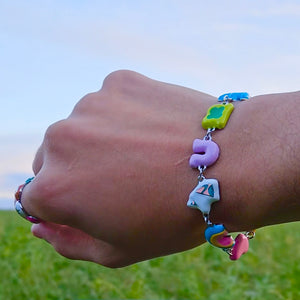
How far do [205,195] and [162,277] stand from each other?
2756 mm

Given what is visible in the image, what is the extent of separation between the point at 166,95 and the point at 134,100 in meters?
0.08

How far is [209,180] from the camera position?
127cm

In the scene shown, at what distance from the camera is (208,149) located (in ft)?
4.24

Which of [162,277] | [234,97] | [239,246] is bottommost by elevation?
[162,277]

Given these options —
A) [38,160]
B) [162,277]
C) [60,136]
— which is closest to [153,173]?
[60,136]

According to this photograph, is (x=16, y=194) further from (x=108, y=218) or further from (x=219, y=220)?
(x=219, y=220)

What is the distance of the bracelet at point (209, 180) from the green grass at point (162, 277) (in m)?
1.86

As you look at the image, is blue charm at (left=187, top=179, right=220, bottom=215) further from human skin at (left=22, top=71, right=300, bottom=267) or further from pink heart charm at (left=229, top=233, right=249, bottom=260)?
pink heart charm at (left=229, top=233, right=249, bottom=260)

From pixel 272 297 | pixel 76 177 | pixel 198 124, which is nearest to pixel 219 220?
pixel 198 124

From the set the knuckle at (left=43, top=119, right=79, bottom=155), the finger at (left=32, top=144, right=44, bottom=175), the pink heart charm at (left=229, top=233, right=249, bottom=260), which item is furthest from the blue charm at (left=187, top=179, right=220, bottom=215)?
the finger at (left=32, top=144, right=44, bottom=175)

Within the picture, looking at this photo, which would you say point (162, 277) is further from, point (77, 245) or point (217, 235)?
point (217, 235)

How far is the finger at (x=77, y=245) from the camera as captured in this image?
1.45 meters

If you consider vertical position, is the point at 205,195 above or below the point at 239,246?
above

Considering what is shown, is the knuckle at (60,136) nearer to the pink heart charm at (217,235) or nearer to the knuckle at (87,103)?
the knuckle at (87,103)
